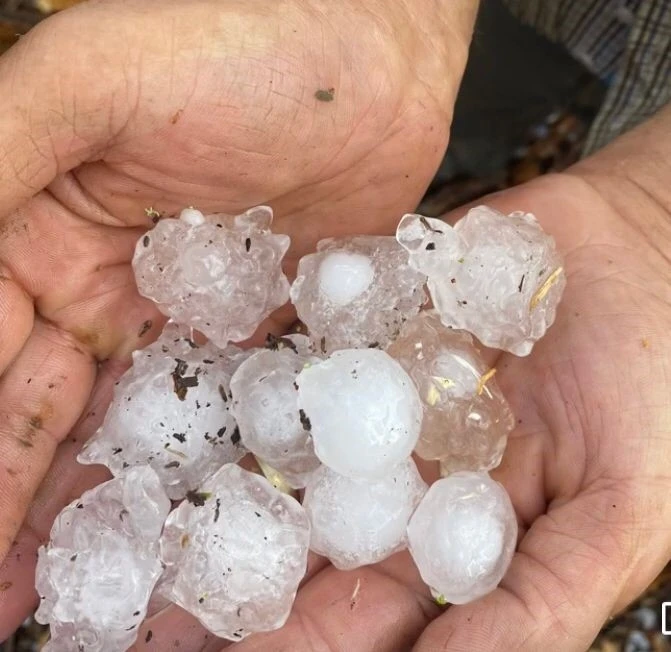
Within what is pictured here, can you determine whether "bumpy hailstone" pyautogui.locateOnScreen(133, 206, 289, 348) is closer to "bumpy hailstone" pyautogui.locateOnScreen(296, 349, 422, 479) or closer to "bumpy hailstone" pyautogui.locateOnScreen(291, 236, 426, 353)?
"bumpy hailstone" pyautogui.locateOnScreen(291, 236, 426, 353)

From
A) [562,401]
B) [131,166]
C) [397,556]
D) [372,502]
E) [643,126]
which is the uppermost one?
[643,126]

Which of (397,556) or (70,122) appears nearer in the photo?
(70,122)

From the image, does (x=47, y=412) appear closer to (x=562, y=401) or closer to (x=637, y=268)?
(x=562, y=401)

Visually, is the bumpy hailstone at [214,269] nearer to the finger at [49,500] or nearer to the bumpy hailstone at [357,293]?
the bumpy hailstone at [357,293]

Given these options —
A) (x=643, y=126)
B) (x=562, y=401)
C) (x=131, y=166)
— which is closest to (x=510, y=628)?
(x=562, y=401)

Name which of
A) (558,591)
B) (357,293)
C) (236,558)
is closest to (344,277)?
(357,293)

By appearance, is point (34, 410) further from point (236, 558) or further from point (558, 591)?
point (558, 591)
